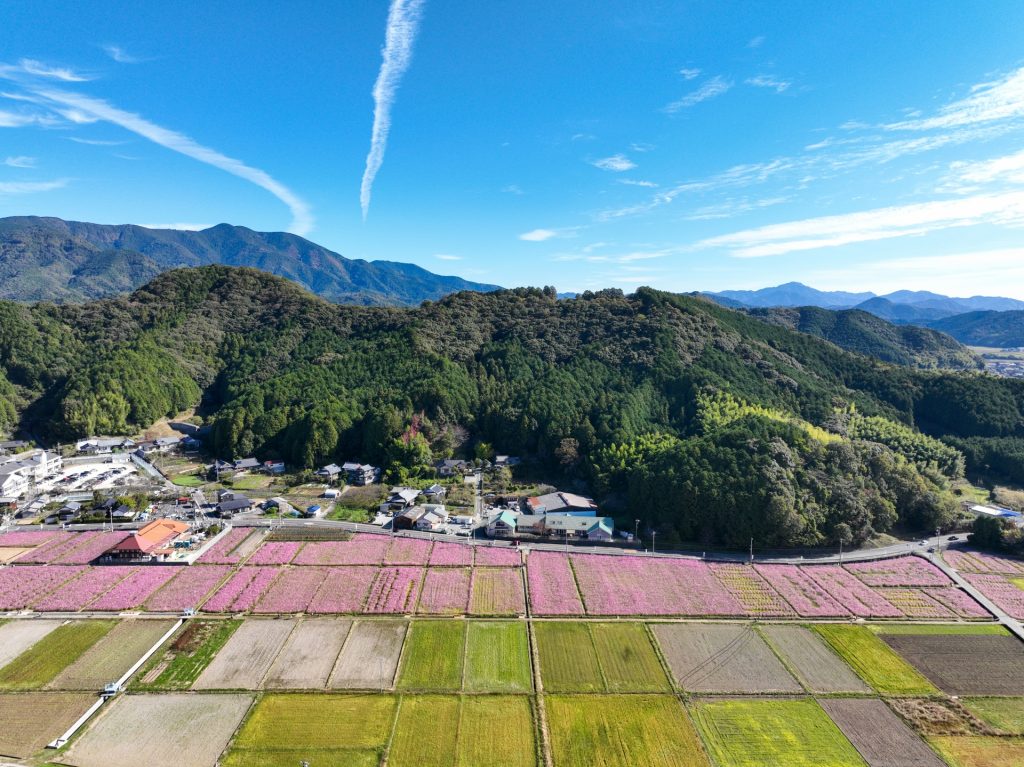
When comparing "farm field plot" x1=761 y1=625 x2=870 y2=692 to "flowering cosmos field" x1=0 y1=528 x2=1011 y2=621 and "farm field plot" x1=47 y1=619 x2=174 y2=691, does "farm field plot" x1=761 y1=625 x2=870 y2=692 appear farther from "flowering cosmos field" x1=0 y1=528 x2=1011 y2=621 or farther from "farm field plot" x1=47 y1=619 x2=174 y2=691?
→ "farm field plot" x1=47 y1=619 x2=174 y2=691

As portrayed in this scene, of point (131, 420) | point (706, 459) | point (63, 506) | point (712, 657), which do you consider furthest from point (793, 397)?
point (131, 420)

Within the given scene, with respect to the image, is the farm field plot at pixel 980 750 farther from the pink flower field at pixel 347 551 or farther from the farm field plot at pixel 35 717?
the farm field plot at pixel 35 717

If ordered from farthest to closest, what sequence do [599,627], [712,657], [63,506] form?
[63,506] < [599,627] < [712,657]

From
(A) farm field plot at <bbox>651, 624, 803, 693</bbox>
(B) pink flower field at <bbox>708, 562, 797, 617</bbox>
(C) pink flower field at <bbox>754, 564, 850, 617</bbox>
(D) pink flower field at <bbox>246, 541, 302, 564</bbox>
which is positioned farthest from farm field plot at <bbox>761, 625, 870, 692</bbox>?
(D) pink flower field at <bbox>246, 541, 302, 564</bbox>

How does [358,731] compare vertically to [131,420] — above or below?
below

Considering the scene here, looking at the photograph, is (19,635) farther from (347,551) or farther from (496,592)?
(496,592)

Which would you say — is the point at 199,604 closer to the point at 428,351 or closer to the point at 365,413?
the point at 365,413
